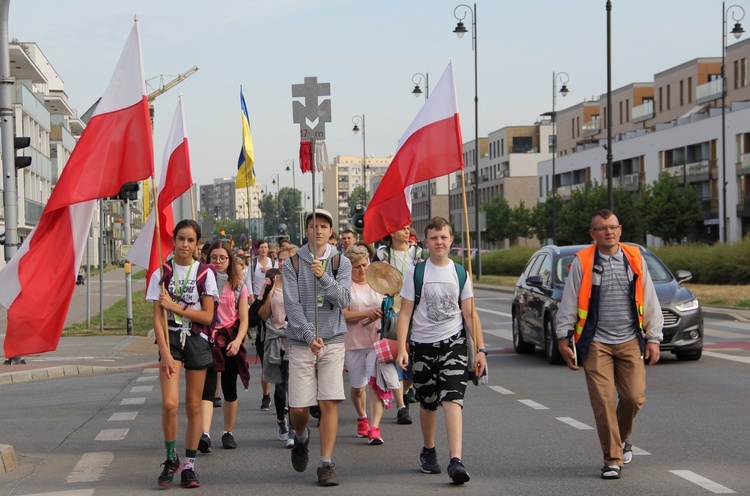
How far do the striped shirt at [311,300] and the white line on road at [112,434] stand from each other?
9.91 ft

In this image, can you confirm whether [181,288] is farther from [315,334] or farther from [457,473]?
[457,473]

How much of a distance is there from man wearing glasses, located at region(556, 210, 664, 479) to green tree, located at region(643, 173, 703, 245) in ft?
203

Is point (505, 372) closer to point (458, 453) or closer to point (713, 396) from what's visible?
point (713, 396)

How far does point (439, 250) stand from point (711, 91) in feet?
251

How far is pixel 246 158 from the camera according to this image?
1683 centimetres

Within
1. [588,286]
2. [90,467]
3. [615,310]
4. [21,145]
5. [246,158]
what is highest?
[21,145]

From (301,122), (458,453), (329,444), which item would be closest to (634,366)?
(458,453)

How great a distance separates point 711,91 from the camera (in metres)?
80.7

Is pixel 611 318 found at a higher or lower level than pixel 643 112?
lower

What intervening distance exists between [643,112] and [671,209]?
28.1 m

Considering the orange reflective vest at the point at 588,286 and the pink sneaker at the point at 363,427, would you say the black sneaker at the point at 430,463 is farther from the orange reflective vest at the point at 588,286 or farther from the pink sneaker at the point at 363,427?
the pink sneaker at the point at 363,427

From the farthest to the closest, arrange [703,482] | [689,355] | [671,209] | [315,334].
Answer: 1. [671,209]
2. [689,355]
3. [315,334]
4. [703,482]

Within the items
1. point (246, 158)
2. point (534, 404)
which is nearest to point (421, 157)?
point (534, 404)

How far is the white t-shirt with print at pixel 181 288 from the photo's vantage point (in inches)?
320
